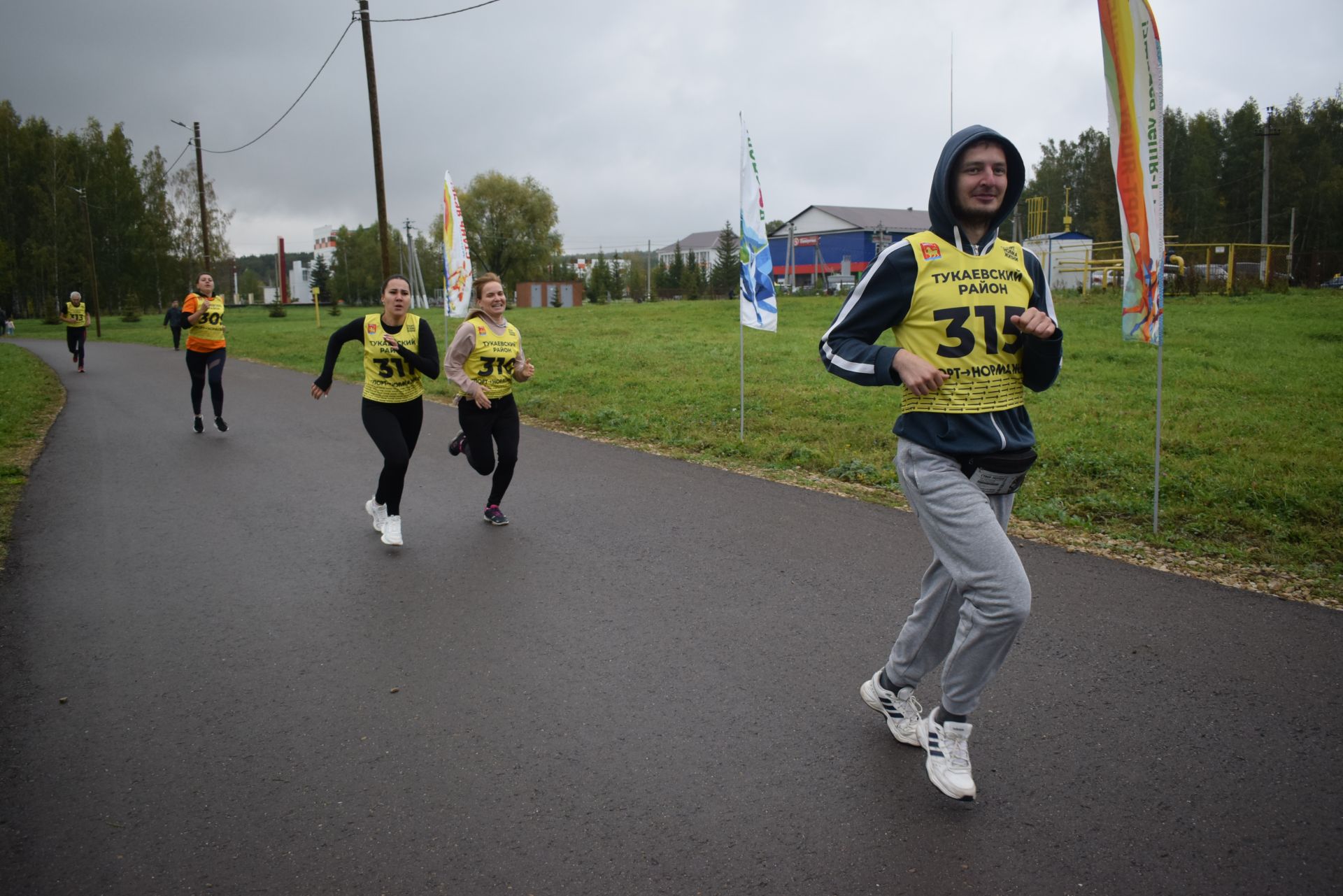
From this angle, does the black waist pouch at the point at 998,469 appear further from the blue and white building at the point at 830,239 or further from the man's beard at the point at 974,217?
the blue and white building at the point at 830,239

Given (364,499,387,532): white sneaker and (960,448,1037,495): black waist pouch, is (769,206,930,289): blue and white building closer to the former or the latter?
(364,499,387,532): white sneaker

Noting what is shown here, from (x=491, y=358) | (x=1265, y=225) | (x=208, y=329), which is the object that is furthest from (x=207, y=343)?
(x=1265, y=225)

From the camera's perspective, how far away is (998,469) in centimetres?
305

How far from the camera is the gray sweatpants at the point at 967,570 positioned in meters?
2.94

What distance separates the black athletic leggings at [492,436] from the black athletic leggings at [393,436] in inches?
14.5

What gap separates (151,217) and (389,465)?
8646 cm

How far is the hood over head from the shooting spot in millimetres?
3094

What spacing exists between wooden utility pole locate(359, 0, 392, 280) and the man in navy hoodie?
19.5 meters

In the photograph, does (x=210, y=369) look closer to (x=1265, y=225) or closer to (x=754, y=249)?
(x=754, y=249)

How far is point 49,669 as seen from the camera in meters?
4.31

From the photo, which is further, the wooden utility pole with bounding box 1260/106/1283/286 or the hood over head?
the wooden utility pole with bounding box 1260/106/1283/286

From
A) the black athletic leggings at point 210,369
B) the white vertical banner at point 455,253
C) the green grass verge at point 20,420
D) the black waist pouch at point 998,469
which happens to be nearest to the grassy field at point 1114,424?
the white vertical banner at point 455,253

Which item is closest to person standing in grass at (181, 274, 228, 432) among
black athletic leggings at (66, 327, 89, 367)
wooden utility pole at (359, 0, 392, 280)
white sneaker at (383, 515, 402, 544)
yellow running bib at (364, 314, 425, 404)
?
yellow running bib at (364, 314, 425, 404)

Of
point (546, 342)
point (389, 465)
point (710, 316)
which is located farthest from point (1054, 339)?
point (710, 316)
